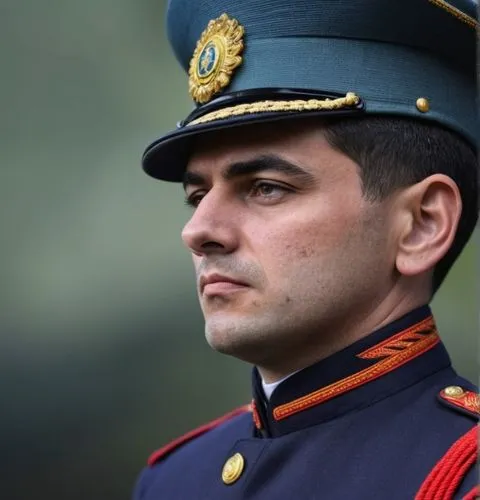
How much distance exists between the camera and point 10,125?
4.45 metres

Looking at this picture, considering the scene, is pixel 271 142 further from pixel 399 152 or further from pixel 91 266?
pixel 91 266

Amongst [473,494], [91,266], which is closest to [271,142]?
[473,494]

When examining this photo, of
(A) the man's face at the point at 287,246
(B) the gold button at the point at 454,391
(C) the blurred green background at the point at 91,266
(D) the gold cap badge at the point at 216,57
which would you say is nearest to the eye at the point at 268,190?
(A) the man's face at the point at 287,246

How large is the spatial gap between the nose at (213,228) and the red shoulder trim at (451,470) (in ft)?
1.56

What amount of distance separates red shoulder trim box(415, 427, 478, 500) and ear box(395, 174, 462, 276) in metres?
0.31

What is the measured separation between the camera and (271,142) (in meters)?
1.88

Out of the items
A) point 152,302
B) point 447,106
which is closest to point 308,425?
point 447,106

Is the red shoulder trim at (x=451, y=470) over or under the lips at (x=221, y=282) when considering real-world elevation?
under

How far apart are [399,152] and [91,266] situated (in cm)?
256

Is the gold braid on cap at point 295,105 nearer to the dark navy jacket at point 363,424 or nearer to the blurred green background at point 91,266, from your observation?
the dark navy jacket at point 363,424

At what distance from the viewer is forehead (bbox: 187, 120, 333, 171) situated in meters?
1.86

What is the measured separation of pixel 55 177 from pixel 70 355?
0.69m

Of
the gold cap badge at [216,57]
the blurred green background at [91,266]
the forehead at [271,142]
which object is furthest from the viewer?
the blurred green background at [91,266]

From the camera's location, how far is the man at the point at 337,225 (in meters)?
1.82
